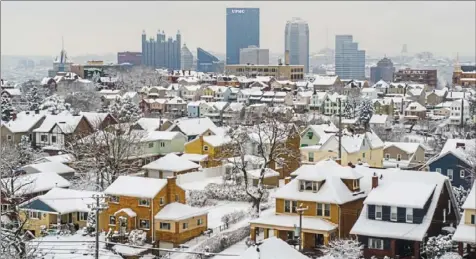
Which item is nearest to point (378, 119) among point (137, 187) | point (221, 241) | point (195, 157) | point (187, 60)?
point (195, 157)

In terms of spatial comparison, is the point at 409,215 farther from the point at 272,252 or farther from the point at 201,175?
the point at 201,175

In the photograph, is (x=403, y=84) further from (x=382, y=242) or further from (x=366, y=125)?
(x=382, y=242)

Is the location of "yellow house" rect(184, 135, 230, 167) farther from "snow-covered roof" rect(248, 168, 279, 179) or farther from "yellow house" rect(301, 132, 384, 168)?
"yellow house" rect(301, 132, 384, 168)

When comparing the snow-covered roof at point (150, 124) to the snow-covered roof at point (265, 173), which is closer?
the snow-covered roof at point (265, 173)

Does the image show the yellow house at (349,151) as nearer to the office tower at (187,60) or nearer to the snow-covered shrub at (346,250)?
the snow-covered shrub at (346,250)

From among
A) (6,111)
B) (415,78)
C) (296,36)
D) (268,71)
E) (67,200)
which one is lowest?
(67,200)

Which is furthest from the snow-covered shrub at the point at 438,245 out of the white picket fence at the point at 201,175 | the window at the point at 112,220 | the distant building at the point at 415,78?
the distant building at the point at 415,78
